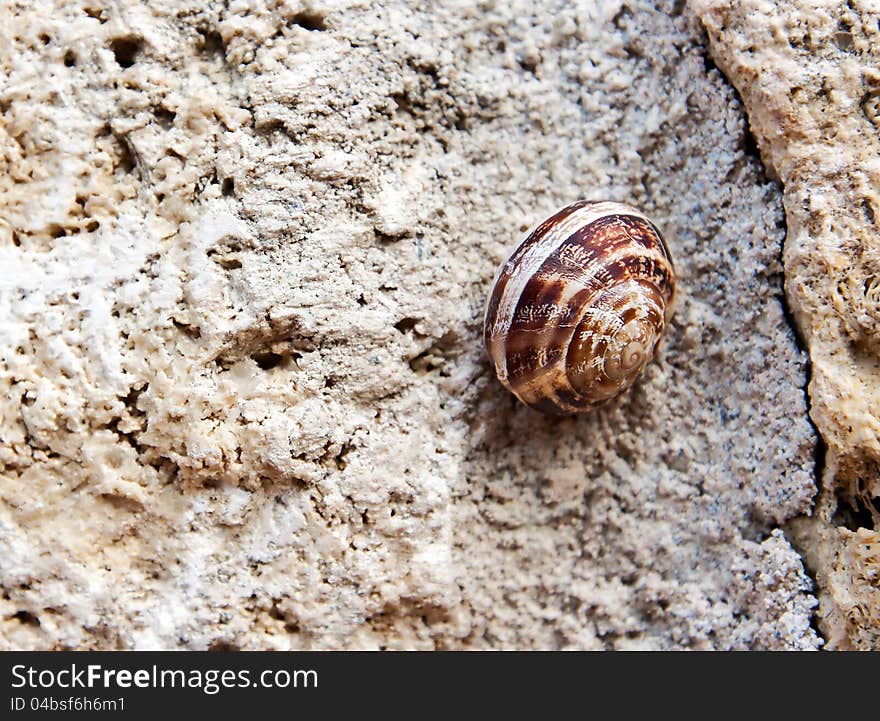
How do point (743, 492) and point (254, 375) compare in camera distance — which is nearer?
point (254, 375)

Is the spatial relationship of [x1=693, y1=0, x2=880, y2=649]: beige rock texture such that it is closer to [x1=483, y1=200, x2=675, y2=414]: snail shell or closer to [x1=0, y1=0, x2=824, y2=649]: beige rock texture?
[x1=0, y1=0, x2=824, y2=649]: beige rock texture

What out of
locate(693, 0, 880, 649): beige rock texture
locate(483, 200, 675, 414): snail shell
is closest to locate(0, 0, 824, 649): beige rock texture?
locate(693, 0, 880, 649): beige rock texture

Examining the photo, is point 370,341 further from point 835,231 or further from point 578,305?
point 835,231

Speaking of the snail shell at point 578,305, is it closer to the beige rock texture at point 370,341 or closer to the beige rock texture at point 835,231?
the beige rock texture at point 370,341

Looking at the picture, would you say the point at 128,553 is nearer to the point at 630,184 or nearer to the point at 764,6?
the point at 630,184

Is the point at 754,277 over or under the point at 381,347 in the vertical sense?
over

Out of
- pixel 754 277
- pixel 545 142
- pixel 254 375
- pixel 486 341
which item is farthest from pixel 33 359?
pixel 754 277

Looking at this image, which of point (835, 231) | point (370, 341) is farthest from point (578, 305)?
point (835, 231)
